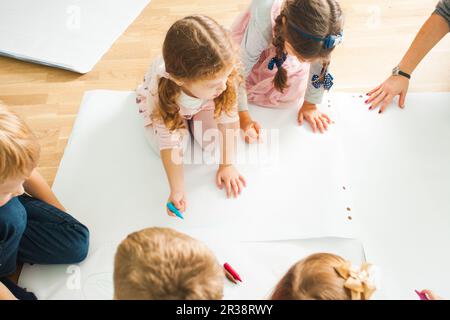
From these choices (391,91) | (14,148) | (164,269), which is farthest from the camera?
(391,91)

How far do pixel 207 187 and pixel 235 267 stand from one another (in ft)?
0.69

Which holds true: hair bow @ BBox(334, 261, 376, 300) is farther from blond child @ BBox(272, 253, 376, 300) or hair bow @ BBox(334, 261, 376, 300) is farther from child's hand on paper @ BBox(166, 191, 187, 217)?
child's hand on paper @ BBox(166, 191, 187, 217)

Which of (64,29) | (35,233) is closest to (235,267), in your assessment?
(35,233)

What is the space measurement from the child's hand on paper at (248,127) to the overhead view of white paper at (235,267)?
292 millimetres

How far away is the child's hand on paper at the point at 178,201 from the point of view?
0.95 meters

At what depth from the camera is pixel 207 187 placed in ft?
3.29

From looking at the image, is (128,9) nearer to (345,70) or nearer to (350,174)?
A: (345,70)

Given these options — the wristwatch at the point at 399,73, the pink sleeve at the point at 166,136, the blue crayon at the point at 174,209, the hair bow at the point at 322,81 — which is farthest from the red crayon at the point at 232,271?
the wristwatch at the point at 399,73

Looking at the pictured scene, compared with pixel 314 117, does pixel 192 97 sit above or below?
above

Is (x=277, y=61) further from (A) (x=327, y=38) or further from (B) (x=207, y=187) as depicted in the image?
(B) (x=207, y=187)

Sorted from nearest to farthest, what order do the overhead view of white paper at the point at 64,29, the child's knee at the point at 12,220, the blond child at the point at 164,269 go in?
the blond child at the point at 164,269 → the child's knee at the point at 12,220 → the overhead view of white paper at the point at 64,29

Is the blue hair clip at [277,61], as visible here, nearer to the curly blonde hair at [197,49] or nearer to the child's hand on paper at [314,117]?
the child's hand on paper at [314,117]

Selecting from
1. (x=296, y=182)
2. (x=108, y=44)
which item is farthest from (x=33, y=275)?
(x=108, y=44)
